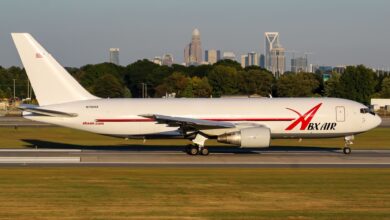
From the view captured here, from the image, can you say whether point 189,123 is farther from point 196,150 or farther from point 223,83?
point 223,83

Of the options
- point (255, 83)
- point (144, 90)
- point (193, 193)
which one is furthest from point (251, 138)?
point (144, 90)

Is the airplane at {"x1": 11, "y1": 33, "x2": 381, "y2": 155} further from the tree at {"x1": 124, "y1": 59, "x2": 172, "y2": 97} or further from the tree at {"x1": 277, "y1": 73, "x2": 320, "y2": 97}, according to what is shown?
the tree at {"x1": 124, "y1": 59, "x2": 172, "y2": 97}

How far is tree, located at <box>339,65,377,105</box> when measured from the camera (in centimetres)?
13950

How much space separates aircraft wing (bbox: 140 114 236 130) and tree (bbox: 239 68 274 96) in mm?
110991

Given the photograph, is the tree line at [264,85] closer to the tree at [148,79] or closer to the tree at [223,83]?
the tree at [223,83]

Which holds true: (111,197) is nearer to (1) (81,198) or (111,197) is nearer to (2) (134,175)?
(1) (81,198)

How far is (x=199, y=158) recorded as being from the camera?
137 ft

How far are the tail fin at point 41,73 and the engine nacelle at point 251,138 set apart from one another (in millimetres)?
11079

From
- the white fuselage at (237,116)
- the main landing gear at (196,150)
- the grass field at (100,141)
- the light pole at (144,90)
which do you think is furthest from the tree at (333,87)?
the main landing gear at (196,150)

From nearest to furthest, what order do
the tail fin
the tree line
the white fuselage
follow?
the white fuselage < the tail fin < the tree line

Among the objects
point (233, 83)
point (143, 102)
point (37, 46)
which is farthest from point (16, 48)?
point (233, 83)

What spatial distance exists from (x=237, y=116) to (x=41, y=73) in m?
12.7

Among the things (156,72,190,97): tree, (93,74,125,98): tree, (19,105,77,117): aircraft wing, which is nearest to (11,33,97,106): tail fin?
A: (19,105,77,117): aircraft wing

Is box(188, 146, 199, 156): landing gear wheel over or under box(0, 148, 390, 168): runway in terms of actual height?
over
